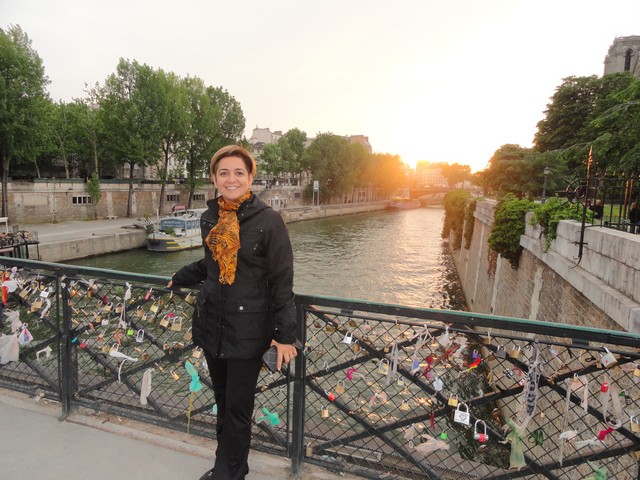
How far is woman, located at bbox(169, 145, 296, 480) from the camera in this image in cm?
233

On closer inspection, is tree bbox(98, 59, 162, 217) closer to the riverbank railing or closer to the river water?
the river water

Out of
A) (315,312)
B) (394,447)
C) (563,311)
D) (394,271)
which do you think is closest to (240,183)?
(315,312)

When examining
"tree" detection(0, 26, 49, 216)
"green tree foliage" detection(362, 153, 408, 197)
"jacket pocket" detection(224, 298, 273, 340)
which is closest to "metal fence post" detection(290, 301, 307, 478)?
"jacket pocket" detection(224, 298, 273, 340)

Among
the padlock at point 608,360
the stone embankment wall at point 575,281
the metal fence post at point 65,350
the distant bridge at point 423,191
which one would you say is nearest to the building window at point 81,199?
the stone embankment wall at point 575,281

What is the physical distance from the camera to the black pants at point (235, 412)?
8.02ft

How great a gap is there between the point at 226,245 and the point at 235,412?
1.06 metres

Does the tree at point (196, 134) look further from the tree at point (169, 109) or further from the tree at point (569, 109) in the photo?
the tree at point (569, 109)

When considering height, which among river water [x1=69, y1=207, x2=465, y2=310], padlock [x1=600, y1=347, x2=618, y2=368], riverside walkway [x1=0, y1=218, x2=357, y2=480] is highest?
padlock [x1=600, y1=347, x2=618, y2=368]

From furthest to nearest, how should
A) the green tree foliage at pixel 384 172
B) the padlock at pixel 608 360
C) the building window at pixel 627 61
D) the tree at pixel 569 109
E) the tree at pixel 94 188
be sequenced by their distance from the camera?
1. the green tree foliage at pixel 384 172
2. the building window at pixel 627 61
3. the tree at pixel 569 109
4. the tree at pixel 94 188
5. the padlock at pixel 608 360

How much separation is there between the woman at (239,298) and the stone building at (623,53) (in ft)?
208

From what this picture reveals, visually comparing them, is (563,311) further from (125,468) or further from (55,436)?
(55,436)

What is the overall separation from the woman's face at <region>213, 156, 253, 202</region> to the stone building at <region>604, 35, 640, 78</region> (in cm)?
6344

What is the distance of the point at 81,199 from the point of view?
3497cm

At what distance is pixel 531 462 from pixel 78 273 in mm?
3725
